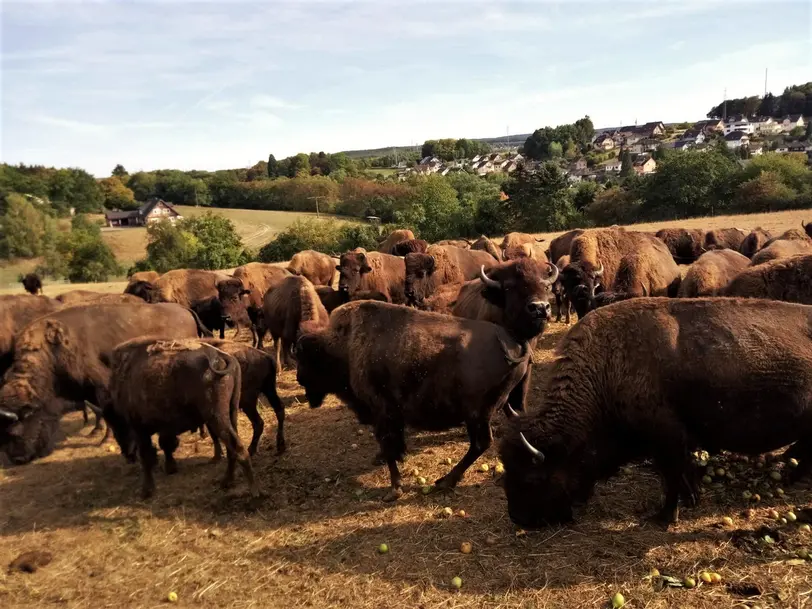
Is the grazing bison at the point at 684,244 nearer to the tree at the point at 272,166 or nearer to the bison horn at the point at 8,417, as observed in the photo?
the bison horn at the point at 8,417

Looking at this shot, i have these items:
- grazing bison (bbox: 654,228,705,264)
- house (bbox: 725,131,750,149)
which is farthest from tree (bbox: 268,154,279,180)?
grazing bison (bbox: 654,228,705,264)

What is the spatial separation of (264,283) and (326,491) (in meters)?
10.4

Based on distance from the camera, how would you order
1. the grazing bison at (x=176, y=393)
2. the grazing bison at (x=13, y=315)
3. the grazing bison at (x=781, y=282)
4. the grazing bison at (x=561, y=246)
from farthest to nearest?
the grazing bison at (x=561, y=246) → the grazing bison at (x=13, y=315) → the grazing bison at (x=781, y=282) → the grazing bison at (x=176, y=393)

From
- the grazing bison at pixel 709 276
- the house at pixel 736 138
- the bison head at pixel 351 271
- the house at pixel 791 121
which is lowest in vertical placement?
the grazing bison at pixel 709 276

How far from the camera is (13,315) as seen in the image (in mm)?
10266

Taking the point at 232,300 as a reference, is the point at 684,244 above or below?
below

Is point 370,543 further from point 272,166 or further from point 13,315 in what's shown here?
point 272,166

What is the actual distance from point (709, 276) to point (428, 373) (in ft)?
23.0

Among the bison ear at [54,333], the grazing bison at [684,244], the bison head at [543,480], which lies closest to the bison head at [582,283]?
the bison head at [543,480]

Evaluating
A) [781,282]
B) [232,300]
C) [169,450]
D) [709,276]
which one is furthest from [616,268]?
[169,450]

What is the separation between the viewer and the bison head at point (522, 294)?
7.38m

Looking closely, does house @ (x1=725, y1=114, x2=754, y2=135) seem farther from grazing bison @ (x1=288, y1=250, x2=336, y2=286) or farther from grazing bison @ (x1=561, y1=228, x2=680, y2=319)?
grazing bison @ (x1=561, y1=228, x2=680, y2=319)

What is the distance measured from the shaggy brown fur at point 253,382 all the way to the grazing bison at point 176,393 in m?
0.57

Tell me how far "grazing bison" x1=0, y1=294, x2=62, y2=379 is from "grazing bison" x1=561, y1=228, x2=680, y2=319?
33.7 feet
